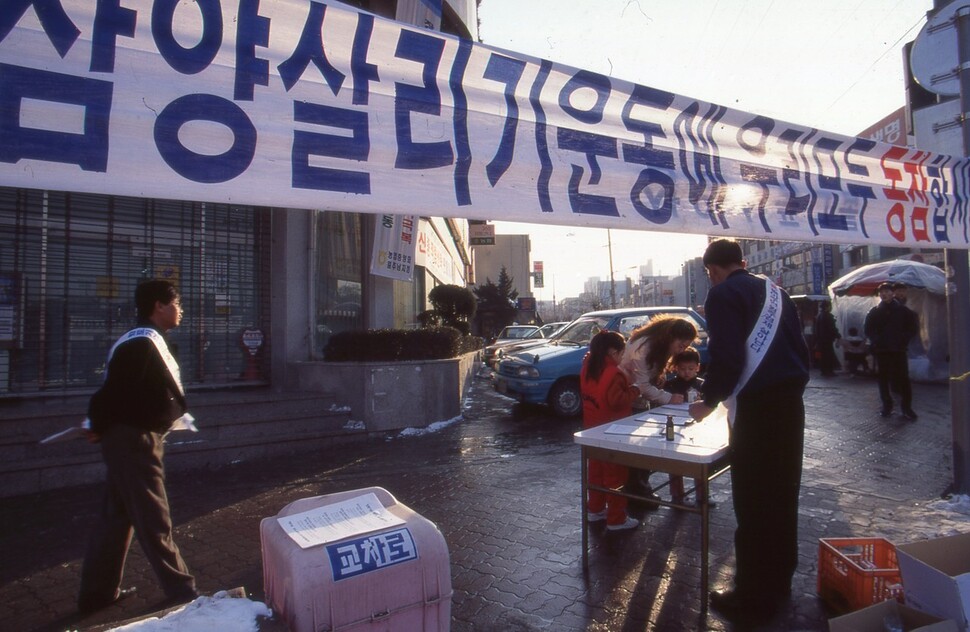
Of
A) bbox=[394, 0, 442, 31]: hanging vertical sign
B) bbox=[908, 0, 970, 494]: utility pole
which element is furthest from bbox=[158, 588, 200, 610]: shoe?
bbox=[394, 0, 442, 31]: hanging vertical sign

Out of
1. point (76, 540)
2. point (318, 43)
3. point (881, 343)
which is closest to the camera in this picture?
point (318, 43)

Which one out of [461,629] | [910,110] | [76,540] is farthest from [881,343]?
[76,540]

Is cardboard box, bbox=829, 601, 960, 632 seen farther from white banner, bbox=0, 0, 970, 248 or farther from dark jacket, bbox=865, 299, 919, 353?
dark jacket, bbox=865, 299, 919, 353

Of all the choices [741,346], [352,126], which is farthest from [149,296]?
[741,346]

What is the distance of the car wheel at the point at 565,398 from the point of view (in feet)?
30.5

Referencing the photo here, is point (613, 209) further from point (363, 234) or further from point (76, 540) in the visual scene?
point (363, 234)

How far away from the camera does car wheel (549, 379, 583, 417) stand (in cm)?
928

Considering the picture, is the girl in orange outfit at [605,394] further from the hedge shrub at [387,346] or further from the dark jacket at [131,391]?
the hedge shrub at [387,346]

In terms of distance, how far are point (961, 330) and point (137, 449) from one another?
19.5ft

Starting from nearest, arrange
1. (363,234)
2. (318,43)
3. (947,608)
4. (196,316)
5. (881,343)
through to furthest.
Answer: (947,608)
(318,43)
(196,316)
(881,343)
(363,234)

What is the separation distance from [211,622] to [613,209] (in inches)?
105

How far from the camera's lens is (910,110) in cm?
506

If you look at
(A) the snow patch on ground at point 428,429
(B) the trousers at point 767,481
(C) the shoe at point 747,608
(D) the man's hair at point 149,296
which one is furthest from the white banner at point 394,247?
(C) the shoe at point 747,608

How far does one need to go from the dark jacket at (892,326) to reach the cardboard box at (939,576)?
6.37 metres
